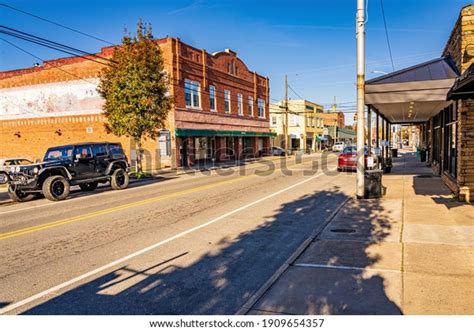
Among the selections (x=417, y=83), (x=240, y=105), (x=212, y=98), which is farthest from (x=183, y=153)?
(x=417, y=83)

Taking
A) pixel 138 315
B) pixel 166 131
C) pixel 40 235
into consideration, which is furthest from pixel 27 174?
pixel 166 131

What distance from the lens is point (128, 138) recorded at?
3169 cm

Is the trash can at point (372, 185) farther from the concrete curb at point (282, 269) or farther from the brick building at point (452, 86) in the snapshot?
the concrete curb at point (282, 269)

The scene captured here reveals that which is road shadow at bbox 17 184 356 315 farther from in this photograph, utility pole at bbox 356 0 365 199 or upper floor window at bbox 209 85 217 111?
upper floor window at bbox 209 85 217 111

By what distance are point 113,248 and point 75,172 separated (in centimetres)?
935

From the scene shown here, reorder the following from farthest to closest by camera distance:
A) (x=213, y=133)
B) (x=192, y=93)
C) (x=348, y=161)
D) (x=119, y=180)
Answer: (x=213, y=133), (x=192, y=93), (x=348, y=161), (x=119, y=180)

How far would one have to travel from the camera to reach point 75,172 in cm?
1531

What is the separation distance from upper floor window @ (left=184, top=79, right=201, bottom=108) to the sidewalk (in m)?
25.1

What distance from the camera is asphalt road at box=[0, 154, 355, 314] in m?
4.79

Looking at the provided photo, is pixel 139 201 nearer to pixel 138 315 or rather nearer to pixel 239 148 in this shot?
pixel 138 315

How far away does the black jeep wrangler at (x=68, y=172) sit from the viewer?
14.1 meters

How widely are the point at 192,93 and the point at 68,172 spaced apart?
1984 centimetres

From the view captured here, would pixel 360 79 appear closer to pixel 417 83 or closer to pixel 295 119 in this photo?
pixel 417 83

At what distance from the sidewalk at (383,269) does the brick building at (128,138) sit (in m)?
23.6
